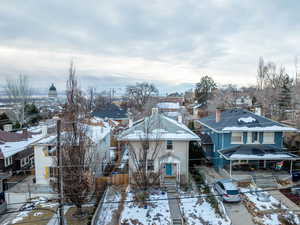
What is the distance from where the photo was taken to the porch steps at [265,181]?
55.1ft

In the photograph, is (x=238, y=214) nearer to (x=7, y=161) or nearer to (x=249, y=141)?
(x=249, y=141)

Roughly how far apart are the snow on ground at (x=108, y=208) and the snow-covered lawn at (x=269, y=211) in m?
9.47

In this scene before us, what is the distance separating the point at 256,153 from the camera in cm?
1800

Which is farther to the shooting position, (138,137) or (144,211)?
(138,137)

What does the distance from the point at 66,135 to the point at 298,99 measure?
3114 centimetres

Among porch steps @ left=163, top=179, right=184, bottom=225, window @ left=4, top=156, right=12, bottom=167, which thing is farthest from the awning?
window @ left=4, top=156, right=12, bottom=167

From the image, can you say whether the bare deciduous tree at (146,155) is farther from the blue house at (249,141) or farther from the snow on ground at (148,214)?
Answer: the blue house at (249,141)

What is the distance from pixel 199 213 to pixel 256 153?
8250mm

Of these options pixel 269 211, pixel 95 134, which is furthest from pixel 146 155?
pixel 269 211

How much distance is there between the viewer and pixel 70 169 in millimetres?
13219

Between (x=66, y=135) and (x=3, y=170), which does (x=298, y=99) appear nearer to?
(x=66, y=135)

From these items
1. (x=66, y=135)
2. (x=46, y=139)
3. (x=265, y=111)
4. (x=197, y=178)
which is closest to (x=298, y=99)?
(x=265, y=111)

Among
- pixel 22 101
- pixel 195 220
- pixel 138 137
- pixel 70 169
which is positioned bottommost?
pixel 195 220

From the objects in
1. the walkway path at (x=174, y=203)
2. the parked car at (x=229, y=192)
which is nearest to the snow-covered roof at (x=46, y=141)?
the walkway path at (x=174, y=203)
